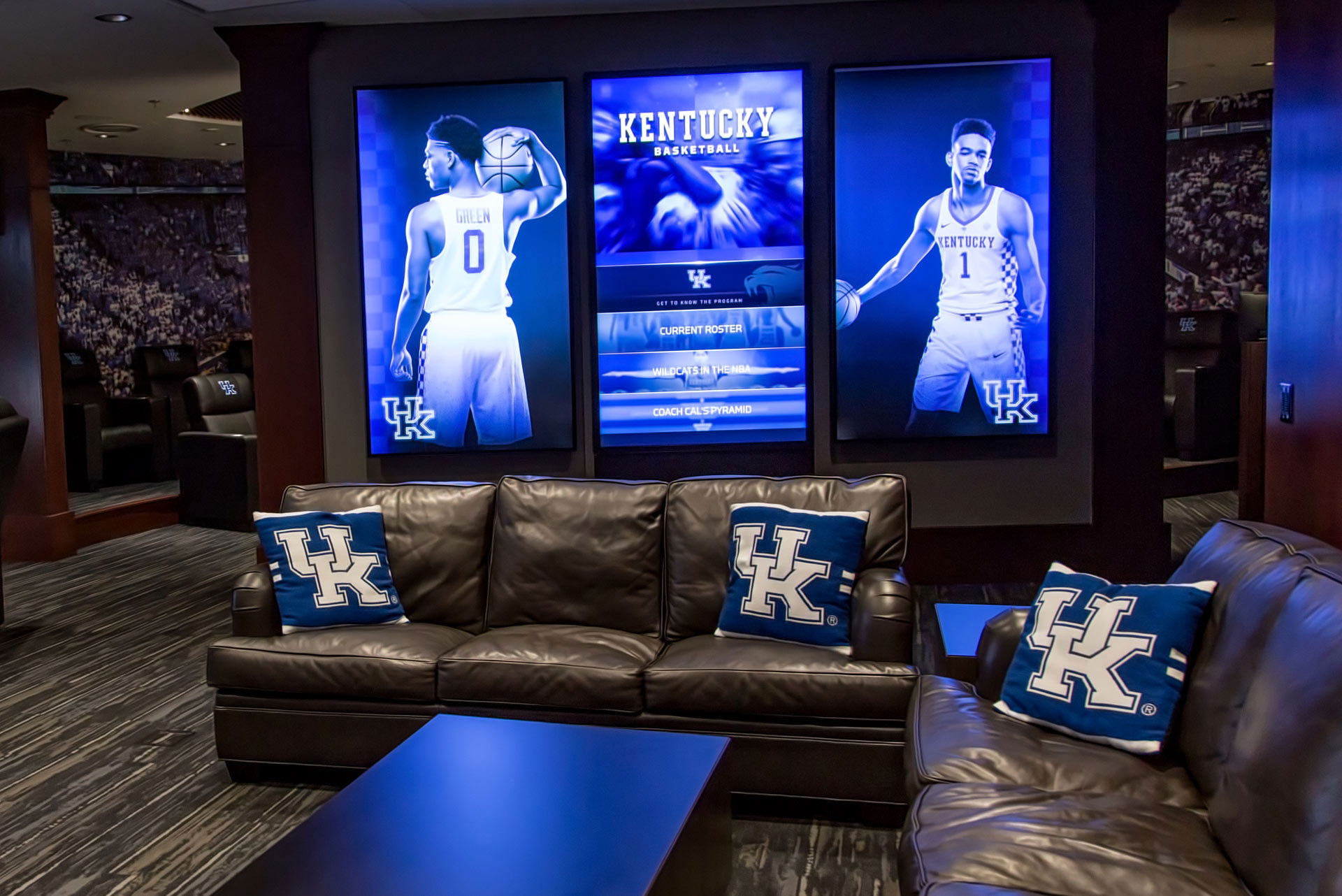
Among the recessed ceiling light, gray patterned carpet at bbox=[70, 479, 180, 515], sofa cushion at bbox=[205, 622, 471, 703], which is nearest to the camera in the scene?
sofa cushion at bbox=[205, 622, 471, 703]

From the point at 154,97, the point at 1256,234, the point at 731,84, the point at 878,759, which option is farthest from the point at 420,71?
the point at 1256,234

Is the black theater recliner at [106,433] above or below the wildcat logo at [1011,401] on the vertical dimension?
below

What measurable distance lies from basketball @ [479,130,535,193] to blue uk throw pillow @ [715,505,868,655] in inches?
99.2

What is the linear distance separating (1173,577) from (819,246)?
284 centimetres

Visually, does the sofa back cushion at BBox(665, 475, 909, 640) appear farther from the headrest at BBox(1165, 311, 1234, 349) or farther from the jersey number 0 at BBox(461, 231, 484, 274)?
the headrest at BBox(1165, 311, 1234, 349)

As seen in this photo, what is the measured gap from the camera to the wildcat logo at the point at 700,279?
5.07m

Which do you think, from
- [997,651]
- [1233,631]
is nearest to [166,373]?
[997,651]

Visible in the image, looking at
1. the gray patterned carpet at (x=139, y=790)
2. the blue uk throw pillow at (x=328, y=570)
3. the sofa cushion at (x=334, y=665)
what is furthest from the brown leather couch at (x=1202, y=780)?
the blue uk throw pillow at (x=328, y=570)

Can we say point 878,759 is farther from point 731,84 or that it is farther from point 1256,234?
point 1256,234

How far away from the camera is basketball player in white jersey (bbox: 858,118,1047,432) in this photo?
496cm

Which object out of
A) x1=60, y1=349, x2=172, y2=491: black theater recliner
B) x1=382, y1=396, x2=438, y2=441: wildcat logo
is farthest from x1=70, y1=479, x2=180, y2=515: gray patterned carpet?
x1=382, y1=396, x2=438, y2=441: wildcat logo

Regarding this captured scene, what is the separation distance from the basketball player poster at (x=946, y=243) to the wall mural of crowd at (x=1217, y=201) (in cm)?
384

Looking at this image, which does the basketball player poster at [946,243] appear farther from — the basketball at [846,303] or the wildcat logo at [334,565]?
the wildcat logo at [334,565]

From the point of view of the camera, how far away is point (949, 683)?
2713mm
